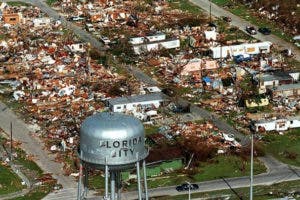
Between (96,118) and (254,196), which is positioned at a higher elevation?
(96,118)

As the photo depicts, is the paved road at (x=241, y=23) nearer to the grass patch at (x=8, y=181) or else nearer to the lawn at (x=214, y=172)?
the lawn at (x=214, y=172)

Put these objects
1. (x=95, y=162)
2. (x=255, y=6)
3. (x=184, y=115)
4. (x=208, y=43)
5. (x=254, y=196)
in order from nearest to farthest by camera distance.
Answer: (x=95, y=162) < (x=254, y=196) < (x=184, y=115) < (x=208, y=43) < (x=255, y=6)

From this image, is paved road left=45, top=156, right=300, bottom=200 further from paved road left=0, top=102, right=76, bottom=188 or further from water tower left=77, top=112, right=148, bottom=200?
water tower left=77, top=112, right=148, bottom=200

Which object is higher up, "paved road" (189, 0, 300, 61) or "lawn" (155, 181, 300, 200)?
"lawn" (155, 181, 300, 200)

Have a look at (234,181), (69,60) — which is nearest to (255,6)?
(69,60)

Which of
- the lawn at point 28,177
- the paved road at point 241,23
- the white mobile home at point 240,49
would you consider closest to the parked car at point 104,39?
the white mobile home at point 240,49

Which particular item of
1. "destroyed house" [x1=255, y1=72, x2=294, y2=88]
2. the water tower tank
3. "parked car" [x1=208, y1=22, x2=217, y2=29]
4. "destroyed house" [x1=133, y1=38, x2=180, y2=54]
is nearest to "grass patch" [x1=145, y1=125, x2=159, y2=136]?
"destroyed house" [x1=255, y1=72, x2=294, y2=88]

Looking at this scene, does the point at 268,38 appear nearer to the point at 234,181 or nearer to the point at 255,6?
the point at 255,6
